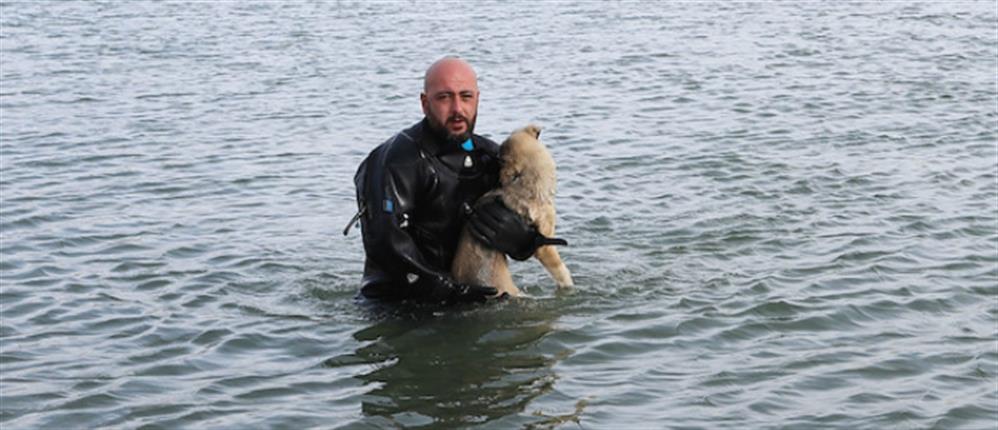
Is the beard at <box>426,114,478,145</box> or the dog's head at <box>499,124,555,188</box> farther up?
the beard at <box>426,114,478,145</box>

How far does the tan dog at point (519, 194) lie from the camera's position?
805 cm

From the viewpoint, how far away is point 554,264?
28.4ft

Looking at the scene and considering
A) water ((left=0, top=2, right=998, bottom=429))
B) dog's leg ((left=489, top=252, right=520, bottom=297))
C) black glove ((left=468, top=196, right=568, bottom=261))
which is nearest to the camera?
water ((left=0, top=2, right=998, bottom=429))

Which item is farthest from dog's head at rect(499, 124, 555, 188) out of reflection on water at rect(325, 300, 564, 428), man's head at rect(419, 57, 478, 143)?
reflection on water at rect(325, 300, 564, 428)

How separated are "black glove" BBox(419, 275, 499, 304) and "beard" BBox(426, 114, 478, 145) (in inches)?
30.5

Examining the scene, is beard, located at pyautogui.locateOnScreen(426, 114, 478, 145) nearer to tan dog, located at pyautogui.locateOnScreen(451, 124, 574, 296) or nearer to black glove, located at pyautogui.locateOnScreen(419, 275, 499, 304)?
tan dog, located at pyautogui.locateOnScreen(451, 124, 574, 296)

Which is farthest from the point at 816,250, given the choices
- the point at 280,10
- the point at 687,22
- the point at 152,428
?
the point at 280,10

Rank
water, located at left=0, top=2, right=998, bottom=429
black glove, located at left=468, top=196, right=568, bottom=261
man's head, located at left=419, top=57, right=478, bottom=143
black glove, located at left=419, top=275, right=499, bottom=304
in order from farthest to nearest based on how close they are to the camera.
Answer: black glove, located at left=419, top=275, right=499, bottom=304 → black glove, located at left=468, top=196, right=568, bottom=261 → man's head, located at left=419, top=57, right=478, bottom=143 → water, located at left=0, top=2, right=998, bottom=429

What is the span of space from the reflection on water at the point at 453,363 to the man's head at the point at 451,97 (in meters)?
1.20

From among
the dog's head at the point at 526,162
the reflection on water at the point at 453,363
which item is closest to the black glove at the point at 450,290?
the reflection on water at the point at 453,363

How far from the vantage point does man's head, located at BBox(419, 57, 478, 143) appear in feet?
25.9

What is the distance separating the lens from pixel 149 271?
1038cm

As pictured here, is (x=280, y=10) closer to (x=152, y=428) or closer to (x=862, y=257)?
(x=862, y=257)

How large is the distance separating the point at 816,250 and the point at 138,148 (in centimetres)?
783
